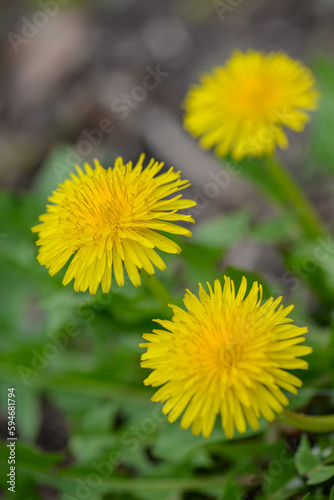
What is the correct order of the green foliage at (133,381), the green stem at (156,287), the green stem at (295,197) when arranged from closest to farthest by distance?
the green stem at (156,287) → the green foliage at (133,381) → the green stem at (295,197)

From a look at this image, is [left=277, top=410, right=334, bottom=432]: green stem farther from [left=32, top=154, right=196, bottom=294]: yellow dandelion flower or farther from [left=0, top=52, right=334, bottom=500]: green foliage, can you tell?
[left=32, top=154, right=196, bottom=294]: yellow dandelion flower


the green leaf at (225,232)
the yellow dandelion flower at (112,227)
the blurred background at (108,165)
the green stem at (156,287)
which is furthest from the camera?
the green leaf at (225,232)

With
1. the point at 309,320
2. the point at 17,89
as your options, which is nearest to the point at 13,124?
the point at 17,89

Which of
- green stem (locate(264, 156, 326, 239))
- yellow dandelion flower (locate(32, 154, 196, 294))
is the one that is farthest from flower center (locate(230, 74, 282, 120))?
yellow dandelion flower (locate(32, 154, 196, 294))

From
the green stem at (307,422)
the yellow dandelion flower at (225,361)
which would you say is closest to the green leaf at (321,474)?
the green stem at (307,422)

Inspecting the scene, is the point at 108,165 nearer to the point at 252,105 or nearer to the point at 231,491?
the point at 252,105

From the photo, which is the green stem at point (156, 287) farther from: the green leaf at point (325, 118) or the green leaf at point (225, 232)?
the green leaf at point (325, 118)

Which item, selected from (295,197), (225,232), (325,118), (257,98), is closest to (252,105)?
(257,98)
